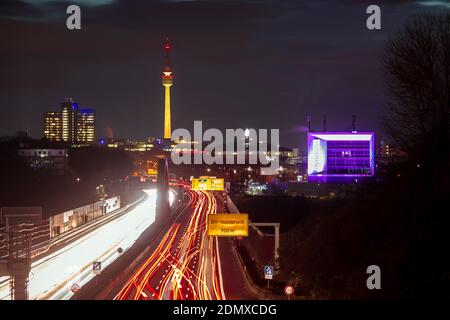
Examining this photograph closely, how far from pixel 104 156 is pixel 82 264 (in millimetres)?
69780

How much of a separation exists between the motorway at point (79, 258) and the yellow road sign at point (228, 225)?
397cm

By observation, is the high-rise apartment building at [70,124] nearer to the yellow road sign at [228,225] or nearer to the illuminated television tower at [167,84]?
the illuminated television tower at [167,84]

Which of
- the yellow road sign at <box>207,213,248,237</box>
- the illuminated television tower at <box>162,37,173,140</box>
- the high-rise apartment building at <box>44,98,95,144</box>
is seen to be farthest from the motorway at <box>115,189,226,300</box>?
the high-rise apartment building at <box>44,98,95,144</box>

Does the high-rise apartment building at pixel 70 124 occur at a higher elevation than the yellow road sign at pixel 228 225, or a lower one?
higher

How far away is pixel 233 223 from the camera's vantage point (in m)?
23.5

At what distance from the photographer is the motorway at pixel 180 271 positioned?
1697 cm

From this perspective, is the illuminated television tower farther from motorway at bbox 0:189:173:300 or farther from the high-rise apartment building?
the high-rise apartment building

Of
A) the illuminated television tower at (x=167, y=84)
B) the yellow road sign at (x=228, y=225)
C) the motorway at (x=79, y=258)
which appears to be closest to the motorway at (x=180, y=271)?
the yellow road sign at (x=228, y=225)

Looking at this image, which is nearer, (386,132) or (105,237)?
(386,132)

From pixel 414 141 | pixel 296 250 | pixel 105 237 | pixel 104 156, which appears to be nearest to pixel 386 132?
pixel 414 141

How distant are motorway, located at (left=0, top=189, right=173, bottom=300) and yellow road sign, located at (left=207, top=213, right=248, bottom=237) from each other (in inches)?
156

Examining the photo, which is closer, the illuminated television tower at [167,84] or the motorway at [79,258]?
the motorway at [79,258]

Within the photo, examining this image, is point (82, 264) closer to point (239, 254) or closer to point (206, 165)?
point (239, 254)

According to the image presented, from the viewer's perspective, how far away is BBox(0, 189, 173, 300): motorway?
18062 mm
